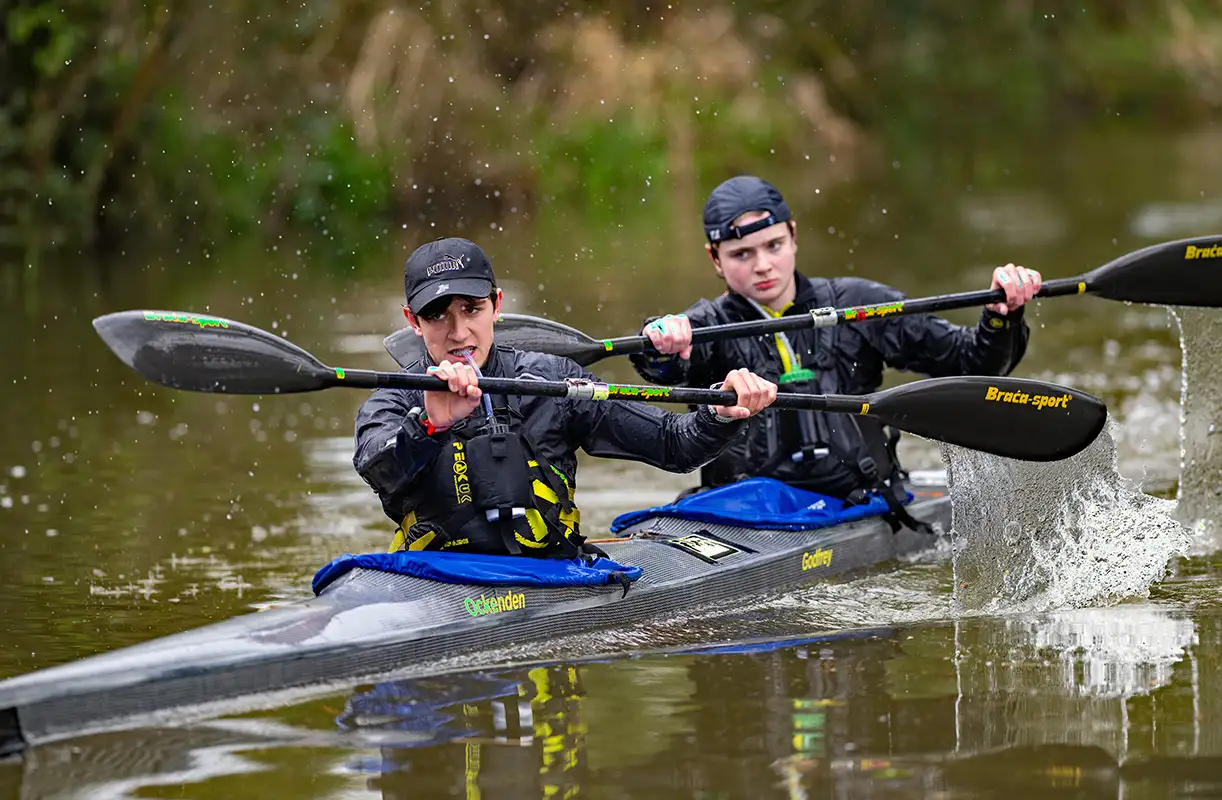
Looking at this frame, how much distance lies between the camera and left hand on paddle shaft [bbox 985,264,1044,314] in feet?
22.4

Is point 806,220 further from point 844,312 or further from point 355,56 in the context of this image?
point 844,312

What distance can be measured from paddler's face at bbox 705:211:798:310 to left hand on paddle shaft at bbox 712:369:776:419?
135 cm

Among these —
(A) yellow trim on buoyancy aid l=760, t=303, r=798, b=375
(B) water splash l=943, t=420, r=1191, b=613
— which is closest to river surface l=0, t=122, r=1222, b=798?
(B) water splash l=943, t=420, r=1191, b=613

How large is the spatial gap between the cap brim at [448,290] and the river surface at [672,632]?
111 centimetres

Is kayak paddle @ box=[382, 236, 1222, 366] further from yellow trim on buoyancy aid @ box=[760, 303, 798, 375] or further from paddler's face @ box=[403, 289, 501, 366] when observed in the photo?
paddler's face @ box=[403, 289, 501, 366]

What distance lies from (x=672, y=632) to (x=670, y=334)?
123 cm

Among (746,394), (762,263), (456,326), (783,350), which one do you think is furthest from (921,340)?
(456,326)

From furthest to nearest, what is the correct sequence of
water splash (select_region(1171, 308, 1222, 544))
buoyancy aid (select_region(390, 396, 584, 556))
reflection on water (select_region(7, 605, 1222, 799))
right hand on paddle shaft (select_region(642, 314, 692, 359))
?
1. water splash (select_region(1171, 308, 1222, 544))
2. right hand on paddle shaft (select_region(642, 314, 692, 359))
3. buoyancy aid (select_region(390, 396, 584, 556))
4. reflection on water (select_region(7, 605, 1222, 799))

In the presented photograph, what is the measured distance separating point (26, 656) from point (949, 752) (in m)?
3.01

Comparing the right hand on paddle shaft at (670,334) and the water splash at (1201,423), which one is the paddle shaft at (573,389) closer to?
the right hand on paddle shaft at (670,334)

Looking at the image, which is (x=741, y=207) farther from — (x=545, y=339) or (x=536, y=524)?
(x=536, y=524)

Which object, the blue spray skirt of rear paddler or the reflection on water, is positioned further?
the blue spray skirt of rear paddler

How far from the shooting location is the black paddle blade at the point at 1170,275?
7180mm

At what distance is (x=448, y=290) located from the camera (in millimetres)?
5359
